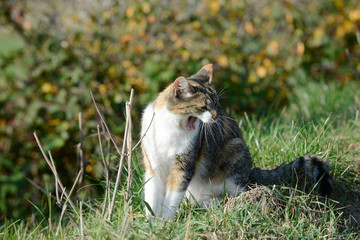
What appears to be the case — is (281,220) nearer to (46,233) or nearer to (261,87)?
(46,233)

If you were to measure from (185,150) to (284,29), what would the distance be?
414 cm

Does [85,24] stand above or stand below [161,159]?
above

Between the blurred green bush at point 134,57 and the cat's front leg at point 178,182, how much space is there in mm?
1461

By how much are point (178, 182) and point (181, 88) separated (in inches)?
23.8

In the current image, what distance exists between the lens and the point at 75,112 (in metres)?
4.46

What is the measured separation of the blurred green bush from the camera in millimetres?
4590

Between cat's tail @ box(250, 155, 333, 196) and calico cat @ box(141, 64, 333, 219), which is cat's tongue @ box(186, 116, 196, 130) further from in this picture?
cat's tail @ box(250, 155, 333, 196)

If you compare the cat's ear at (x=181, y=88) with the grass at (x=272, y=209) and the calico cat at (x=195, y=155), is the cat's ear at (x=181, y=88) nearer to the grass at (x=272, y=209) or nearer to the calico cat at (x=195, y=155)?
the calico cat at (x=195, y=155)

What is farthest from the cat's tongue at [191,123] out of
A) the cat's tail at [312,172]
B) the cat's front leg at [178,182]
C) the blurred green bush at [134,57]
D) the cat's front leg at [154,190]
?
the blurred green bush at [134,57]

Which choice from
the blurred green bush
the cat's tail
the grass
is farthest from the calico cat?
the blurred green bush

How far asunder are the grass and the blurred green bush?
1184mm

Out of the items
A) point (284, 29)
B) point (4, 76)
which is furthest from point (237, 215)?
point (284, 29)

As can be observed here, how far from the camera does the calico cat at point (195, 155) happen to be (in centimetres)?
268

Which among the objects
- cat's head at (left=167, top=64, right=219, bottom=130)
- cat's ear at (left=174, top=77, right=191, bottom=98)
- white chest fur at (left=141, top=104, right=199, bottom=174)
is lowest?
white chest fur at (left=141, top=104, right=199, bottom=174)
